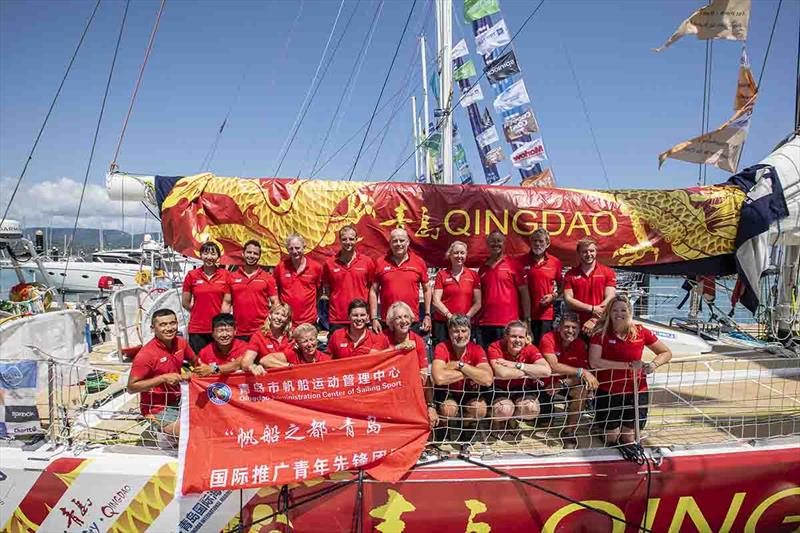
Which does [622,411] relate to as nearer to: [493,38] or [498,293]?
[498,293]

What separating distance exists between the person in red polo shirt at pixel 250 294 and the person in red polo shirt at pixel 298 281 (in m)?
0.12

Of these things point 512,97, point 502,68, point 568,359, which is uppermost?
point 502,68

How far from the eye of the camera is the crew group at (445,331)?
3.84 metres

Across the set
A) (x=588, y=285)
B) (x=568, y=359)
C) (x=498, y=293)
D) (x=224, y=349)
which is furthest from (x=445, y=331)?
(x=224, y=349)

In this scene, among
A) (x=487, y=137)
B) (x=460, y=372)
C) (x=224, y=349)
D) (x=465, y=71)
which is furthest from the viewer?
(x=487, y=137)

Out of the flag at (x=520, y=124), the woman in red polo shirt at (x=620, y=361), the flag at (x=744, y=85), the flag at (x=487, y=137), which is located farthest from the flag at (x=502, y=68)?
the woman in red polo shirt at (x=620, y=361)

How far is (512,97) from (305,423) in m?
11.9

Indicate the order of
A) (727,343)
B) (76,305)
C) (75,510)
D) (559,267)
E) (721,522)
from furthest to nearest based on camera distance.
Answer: (76,305) < (727,343) < (559,267) < (721,522) < (75,510)

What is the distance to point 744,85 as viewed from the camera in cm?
605

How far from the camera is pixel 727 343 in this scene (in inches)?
267

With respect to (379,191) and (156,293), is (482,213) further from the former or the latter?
(156,293)

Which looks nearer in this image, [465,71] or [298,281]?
[298,281]

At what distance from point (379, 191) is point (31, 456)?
395cm

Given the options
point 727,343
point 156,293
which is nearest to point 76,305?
point 156,293
